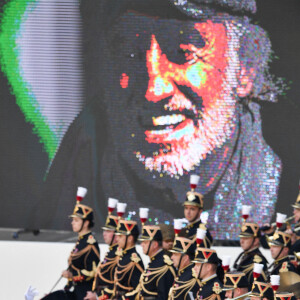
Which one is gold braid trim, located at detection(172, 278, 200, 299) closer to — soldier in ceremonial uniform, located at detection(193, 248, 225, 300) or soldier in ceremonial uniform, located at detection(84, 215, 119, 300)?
soldier in ceremonial uniform, located at detection(193, 248, 225, 300)

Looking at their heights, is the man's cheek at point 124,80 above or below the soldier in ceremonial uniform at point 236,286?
above

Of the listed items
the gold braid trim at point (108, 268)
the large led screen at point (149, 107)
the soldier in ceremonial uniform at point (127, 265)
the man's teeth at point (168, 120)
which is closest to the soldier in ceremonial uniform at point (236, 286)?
the soldier in ceremonial uniform at point (127, 265)

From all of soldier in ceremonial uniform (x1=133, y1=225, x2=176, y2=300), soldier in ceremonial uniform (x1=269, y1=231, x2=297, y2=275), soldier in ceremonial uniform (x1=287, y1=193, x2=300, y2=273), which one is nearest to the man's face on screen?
soldier in ceremonial uniform (x1=287, y1=193, x2=300, y2=273)

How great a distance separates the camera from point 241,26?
14.0 m

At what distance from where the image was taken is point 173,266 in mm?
9172

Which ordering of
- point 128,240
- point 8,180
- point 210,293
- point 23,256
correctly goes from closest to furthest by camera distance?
1. point 210,293
2. point 128,240
3. point 23,256
4. point 8,180

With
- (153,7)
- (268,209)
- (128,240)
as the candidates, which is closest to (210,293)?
(128,240)

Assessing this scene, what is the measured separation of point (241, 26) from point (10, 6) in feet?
10.6

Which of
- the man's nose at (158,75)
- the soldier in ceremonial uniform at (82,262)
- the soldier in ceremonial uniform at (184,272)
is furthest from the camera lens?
the man's nose at (158,75)

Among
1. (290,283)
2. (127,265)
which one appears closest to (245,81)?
(127,265)

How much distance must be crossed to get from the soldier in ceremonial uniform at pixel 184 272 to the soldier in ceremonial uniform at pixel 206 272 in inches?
3.9

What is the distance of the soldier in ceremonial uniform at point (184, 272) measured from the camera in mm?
8555

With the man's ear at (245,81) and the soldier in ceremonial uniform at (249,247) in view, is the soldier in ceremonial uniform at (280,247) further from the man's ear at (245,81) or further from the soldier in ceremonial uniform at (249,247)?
the man's ear at (245,81)

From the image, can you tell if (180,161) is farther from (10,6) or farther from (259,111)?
(10,6)
